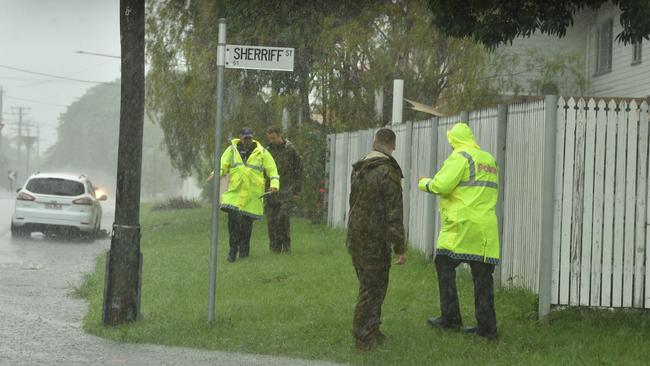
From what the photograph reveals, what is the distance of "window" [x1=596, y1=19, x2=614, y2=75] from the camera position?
951 inches

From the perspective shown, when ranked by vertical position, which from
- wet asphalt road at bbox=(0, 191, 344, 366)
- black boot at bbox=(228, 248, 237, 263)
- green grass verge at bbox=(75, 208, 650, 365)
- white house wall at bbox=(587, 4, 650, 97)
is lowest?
wet asphalt road at bbox=(0, 191, 344, 366)

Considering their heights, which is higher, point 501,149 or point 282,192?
point 501,149

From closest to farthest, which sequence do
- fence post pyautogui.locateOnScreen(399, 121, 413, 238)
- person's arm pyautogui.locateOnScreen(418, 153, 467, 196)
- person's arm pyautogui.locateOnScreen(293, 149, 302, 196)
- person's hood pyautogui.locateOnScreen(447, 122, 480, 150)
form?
person's arm pyautogui.locateOnScreen(418, 153, 467, 196), person's hood pyautogui.locateOnScreen(447, 122, 480, 150), fence post pyautogui.locateOnScreen(399, 121, 413, 238), person's arm pyautogui.locateOnScreen(293, 149, 302, 196)

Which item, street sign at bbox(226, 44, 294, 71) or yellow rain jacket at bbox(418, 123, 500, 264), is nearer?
yellow rain jacket at bbox(418, 123, 500, 264)

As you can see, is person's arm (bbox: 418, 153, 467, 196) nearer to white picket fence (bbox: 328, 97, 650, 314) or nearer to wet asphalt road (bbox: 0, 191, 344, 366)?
white picket fence (bbox: 328, 97, 650, 314)

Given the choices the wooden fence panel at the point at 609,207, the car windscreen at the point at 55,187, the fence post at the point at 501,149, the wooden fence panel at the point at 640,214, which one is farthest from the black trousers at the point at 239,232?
the car windscreen at the point at 55,187

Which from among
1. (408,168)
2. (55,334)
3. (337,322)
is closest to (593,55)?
(408,168)

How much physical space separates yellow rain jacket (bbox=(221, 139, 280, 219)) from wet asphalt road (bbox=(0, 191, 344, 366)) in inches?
87.6

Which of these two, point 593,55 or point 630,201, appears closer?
point 630,201

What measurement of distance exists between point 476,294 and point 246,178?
5843mm

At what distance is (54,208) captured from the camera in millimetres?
21812

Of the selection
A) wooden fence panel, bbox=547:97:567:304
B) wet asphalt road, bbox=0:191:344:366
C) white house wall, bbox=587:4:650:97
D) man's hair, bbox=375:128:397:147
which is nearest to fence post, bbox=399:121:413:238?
wet asphalt road, bbox=0:191:344:366

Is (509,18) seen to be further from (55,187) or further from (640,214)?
(55,187)

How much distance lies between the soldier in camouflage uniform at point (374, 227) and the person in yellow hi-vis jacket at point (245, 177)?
18.6 feet
